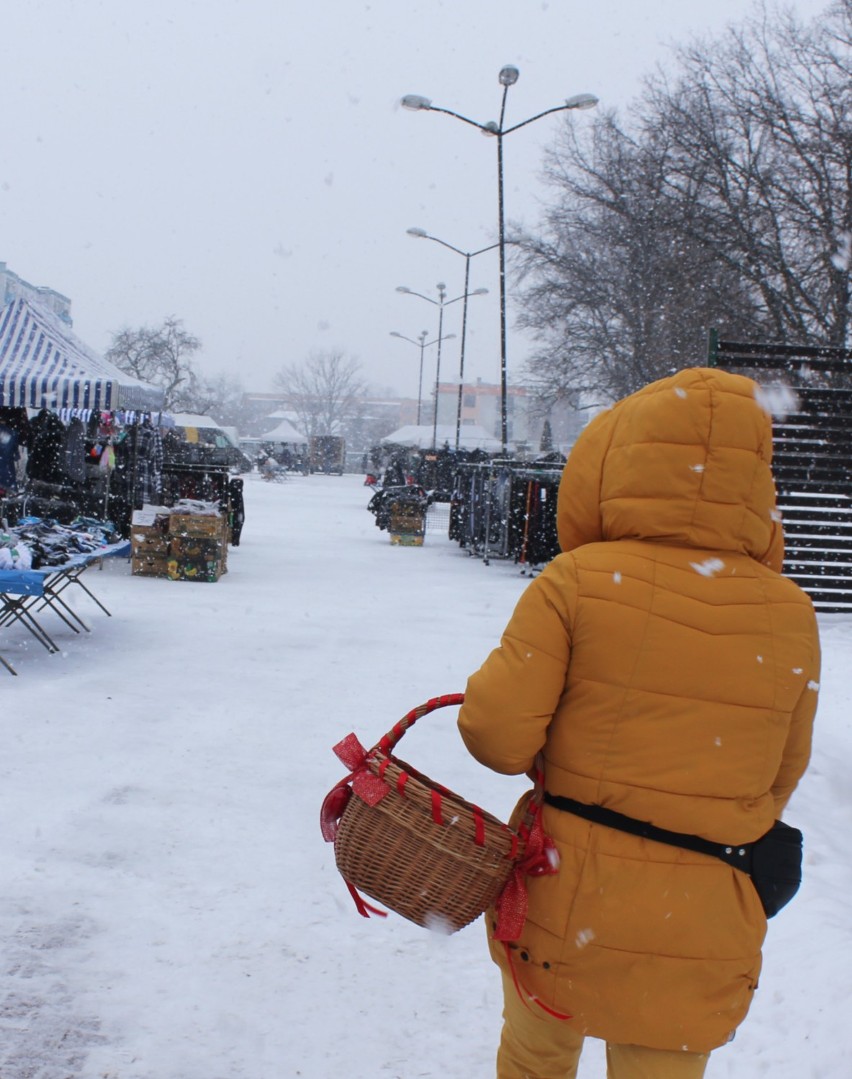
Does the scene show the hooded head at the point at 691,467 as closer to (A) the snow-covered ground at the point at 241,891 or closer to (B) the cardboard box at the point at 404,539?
(A) the snow-covered ground at the point at 241,891

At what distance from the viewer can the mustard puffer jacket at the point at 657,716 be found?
6.49ft

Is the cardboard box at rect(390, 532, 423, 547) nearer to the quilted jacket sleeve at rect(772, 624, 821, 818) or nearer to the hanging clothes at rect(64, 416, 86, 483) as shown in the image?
the hanging clothes at rect(64, 416, 86, 483)

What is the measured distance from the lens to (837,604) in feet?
39.0

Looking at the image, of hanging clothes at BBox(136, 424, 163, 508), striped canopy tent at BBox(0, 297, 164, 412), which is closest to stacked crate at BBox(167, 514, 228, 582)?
striped canopy tent at BBox(0, 297, 164, 412)

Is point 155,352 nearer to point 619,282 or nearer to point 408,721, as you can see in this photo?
point 619,282

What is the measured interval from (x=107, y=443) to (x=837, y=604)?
1069cm

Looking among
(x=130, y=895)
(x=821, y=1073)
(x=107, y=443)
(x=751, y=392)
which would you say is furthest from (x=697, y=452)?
(x=107, y=443)

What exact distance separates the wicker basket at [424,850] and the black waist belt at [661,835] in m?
0.14

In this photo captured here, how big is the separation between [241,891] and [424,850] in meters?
2.54

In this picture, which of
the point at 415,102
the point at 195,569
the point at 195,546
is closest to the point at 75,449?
the point at 195,546

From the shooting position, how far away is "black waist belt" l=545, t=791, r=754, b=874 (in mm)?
1998

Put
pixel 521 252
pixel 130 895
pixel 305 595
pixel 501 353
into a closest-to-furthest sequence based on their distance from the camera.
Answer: pixel 130 895 < pixel 305 595 < pixel 501 353 < pixel 521 252

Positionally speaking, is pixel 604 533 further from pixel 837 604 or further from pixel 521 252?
pixel 521 252

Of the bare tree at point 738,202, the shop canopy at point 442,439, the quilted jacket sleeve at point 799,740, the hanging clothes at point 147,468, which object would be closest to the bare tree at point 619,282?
the bare tree at point 738,202
